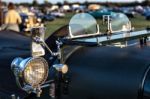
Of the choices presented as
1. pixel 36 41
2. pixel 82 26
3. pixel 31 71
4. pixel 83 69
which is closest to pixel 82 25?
pixel 82 26

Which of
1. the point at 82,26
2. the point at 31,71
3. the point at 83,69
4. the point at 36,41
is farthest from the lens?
the point at 82,26

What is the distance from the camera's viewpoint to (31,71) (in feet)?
8.11

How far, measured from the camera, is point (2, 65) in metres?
3.53

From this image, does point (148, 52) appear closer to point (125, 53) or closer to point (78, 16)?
point (125, 53)

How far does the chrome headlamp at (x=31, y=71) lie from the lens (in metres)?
2.43

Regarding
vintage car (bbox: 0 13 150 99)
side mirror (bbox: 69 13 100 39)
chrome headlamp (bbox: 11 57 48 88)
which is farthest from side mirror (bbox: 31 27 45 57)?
side mirror (bbox: 69 13 100 39)

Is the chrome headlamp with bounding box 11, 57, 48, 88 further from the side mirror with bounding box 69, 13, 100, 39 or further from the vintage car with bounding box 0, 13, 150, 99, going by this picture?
the side mirror with bounding box 69, 13, 100, 39

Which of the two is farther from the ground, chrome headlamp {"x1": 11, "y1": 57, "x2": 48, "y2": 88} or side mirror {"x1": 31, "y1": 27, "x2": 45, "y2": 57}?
side mirror {"x1": 31, "y1": 27, "x2": 45, "y2": 57}

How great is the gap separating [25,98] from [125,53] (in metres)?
0.85

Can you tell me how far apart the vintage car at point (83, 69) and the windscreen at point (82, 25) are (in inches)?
0.4

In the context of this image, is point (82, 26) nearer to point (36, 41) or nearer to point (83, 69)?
point (83, 69)

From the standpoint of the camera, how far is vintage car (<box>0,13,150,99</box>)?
246 cm

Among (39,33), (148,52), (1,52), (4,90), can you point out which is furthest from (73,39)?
(1,52)

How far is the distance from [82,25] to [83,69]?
2.30 ft
